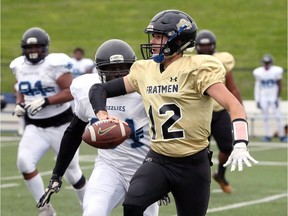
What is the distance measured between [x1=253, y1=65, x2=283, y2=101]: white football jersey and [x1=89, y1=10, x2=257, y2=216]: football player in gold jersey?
12.1m

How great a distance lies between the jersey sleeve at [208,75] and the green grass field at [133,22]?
2042 cm

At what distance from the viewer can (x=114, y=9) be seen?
3247 centimetres

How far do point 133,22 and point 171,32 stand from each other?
2529 centimetres

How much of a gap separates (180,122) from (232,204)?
3869 millimetres

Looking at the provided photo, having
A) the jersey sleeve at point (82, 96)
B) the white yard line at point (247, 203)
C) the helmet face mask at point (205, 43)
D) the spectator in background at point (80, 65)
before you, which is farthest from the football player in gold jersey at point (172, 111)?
the spectator in background at point (80, 65)

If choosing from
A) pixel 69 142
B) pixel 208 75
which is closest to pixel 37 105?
pixel 69 142

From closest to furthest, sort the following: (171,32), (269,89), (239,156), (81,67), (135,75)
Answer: (239,156)
(171,32)
(135,75)
(269,89)
(81,67)

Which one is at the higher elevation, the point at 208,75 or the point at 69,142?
the point at 208,75

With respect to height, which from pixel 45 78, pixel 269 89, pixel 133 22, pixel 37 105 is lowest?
pixel 133 22

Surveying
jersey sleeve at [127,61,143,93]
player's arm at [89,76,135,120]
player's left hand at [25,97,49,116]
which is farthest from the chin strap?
player's left hand at [25,97,49,116]

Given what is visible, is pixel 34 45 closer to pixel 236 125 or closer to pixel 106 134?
pixel 106 134

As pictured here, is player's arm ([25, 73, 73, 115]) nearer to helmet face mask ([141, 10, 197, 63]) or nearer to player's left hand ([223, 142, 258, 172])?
helmet face mask ([141, 10, 197, 63])

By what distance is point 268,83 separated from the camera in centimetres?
1759

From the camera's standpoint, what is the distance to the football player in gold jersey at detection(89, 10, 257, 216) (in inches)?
210
